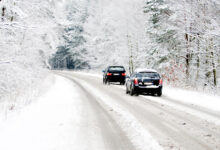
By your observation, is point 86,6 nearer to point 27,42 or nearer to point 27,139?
point 27,42

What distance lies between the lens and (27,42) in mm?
14883

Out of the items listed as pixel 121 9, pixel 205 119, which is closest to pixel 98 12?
pixel 121 9

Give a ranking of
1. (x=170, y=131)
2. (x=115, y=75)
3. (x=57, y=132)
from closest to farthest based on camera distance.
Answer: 1. (x=57, y=132)
2. (x=170, y=131)
3. (x=115, y=75)

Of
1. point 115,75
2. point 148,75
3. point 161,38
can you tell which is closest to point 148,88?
point 148,75

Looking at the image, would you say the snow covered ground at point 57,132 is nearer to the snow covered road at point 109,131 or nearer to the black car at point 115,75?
the snow covered road at point 109,131

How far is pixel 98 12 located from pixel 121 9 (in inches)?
639

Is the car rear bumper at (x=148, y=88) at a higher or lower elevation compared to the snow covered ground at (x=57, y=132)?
higher

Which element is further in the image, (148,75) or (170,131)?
(148,75)

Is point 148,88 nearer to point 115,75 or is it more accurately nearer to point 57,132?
point 57,132

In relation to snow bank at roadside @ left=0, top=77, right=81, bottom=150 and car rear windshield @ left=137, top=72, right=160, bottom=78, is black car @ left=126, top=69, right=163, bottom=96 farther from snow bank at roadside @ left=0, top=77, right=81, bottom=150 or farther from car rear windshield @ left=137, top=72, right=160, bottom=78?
snow bank at roadside @ left=0, top=77, right=81, bottom=150

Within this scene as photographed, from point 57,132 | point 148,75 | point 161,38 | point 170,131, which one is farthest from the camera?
point 161,38

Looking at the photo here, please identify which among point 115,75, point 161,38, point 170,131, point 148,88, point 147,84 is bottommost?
point 170,131

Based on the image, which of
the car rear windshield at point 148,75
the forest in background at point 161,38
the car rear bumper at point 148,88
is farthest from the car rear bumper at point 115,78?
the car rear bumper at point 148,88

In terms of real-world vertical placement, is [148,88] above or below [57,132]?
above
